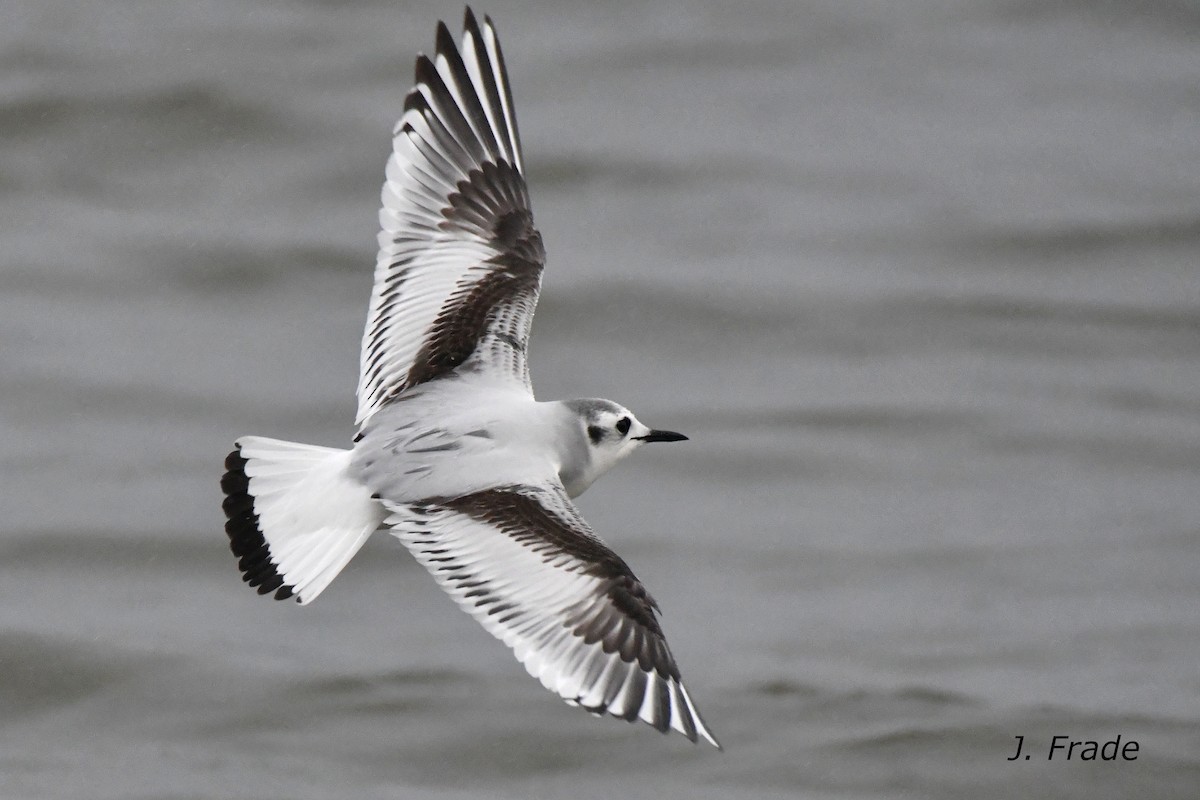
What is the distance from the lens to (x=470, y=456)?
5.92 m

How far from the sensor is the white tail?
581 centimetres

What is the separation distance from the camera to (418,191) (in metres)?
6.90

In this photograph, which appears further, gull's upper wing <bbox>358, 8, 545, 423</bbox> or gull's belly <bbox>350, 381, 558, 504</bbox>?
gull's upper wing <bbox>358, 8, 545, 423</bbox>

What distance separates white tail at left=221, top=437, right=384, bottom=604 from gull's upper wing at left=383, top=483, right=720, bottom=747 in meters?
A: 0.22

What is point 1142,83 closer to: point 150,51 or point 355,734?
point 150,51

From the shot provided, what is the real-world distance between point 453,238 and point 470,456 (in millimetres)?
1160
